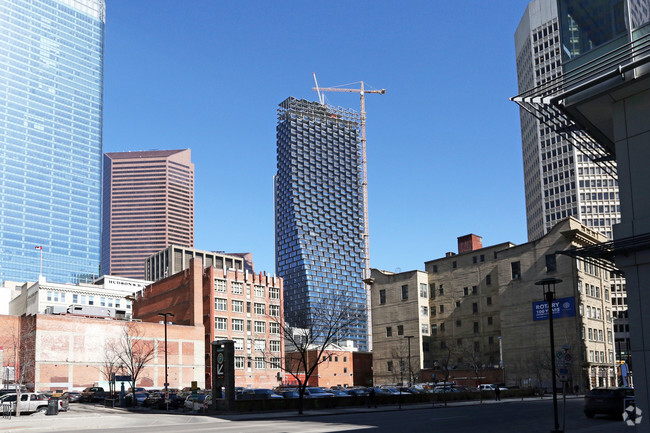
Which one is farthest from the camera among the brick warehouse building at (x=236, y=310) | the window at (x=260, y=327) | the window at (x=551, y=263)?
the window at (x=260, y=327)

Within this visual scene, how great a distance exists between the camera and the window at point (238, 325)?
109819 millimetres

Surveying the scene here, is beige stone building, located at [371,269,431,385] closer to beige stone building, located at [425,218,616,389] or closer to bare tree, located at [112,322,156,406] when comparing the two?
beige stone building, located at [425,218,616,389]

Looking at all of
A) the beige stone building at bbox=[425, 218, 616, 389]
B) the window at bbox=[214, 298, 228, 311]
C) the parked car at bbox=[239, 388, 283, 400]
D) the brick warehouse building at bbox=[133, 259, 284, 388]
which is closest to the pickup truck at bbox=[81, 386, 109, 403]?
the parked car at bbox=[239, 388, 283, 400]

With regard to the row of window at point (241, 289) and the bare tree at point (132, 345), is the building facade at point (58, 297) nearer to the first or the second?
the row of window at point (241, 289)

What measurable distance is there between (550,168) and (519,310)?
2777 inches

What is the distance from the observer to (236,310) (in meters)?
111

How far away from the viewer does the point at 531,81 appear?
16688cm

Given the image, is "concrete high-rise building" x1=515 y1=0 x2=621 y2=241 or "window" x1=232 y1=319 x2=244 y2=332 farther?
Answer: "concrete high-rise building" x1=515 y1=0 x2=621 y2=241

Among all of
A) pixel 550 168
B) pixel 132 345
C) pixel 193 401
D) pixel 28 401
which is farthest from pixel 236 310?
pixel 550 168

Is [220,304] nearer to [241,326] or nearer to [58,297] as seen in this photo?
[241,326]

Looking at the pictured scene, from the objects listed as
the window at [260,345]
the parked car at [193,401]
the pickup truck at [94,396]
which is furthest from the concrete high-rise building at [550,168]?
the parked car at [193,401]

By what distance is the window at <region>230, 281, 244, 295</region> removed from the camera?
364 ft

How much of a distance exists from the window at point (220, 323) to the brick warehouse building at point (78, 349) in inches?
134

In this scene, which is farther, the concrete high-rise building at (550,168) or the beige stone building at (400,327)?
the concrete high-rise building at (550,168)
